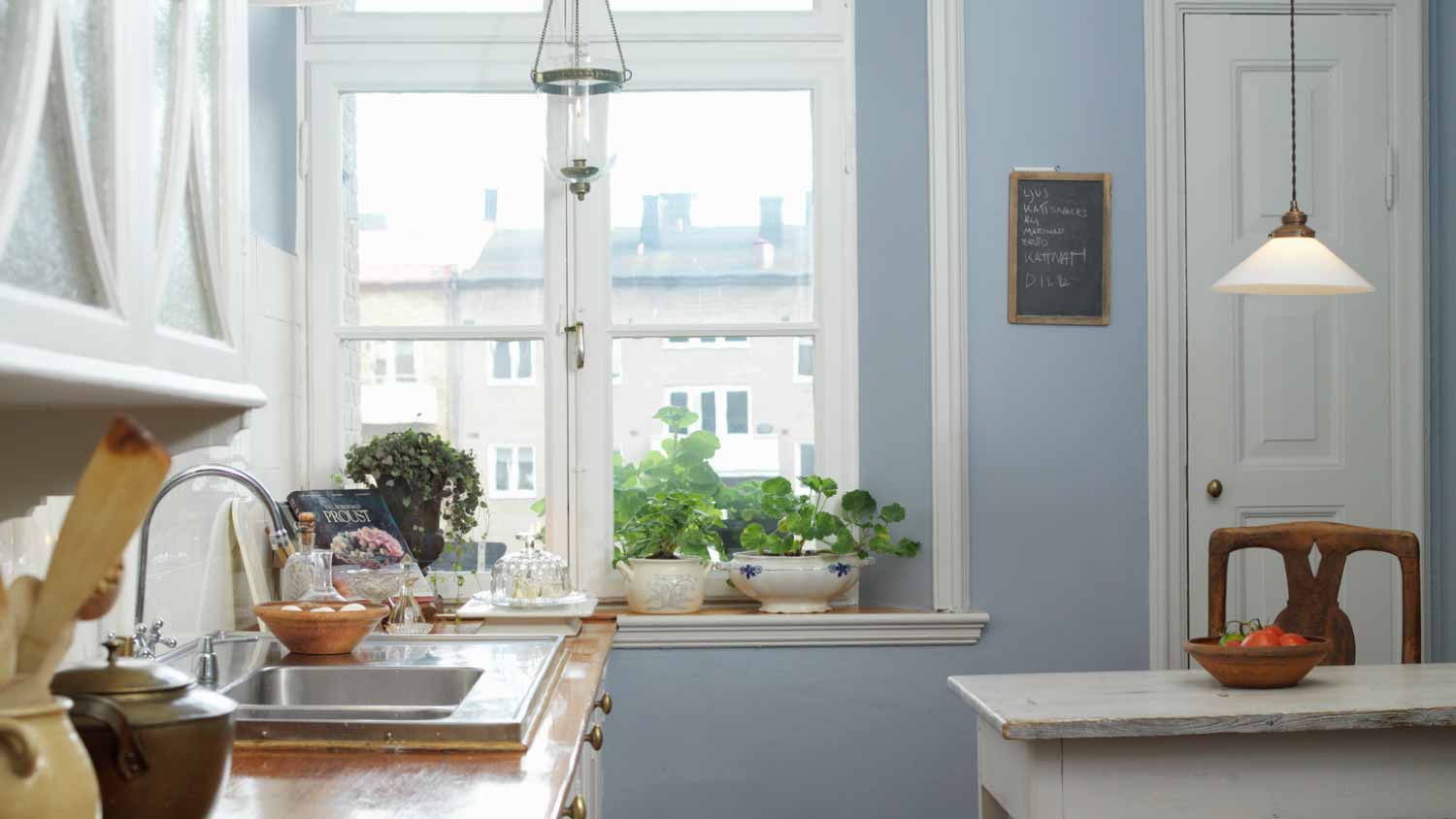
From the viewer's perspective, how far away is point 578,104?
3.13 m

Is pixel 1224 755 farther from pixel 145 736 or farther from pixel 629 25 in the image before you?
pixel 629 25

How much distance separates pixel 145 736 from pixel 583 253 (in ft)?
8.50


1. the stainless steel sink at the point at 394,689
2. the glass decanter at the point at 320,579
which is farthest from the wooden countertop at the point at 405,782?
the glass decanter at the point at 320,579

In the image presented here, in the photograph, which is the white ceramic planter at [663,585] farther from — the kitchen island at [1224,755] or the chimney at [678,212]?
the kitchen island at [1224,755]

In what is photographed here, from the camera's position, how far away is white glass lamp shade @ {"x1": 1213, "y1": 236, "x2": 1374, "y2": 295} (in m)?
2.60

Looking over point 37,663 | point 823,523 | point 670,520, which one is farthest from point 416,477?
point 37,663

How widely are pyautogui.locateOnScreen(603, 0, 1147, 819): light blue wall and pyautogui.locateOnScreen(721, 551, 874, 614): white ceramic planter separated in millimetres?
170

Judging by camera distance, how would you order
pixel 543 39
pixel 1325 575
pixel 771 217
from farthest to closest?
pixel 771 217
pixel 543 39
pixel 1325 575

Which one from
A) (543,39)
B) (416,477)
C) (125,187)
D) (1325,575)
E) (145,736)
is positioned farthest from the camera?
(543,39)

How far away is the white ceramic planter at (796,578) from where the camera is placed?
3.31m

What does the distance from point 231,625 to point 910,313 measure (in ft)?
5.67

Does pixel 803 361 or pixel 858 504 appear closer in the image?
pixel 858 504

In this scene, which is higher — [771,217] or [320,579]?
[771,217]

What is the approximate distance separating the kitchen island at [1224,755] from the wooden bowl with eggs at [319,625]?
1.03 metres
